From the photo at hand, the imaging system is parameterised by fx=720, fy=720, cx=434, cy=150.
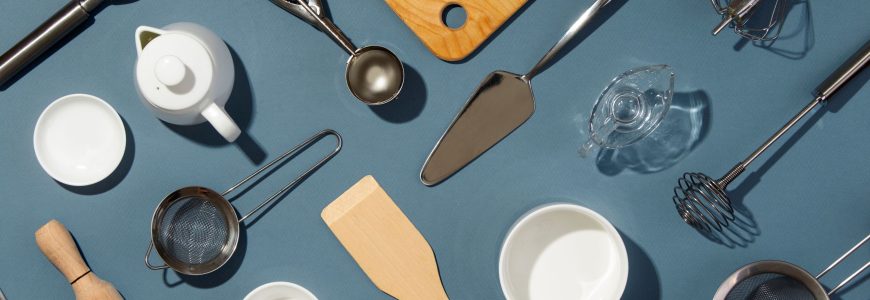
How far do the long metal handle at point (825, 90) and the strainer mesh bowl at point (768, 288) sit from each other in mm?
126

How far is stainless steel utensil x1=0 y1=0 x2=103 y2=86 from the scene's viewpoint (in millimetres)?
874

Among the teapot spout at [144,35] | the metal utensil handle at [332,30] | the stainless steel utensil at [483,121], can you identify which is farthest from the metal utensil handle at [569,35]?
the teapot spout at [144,35]

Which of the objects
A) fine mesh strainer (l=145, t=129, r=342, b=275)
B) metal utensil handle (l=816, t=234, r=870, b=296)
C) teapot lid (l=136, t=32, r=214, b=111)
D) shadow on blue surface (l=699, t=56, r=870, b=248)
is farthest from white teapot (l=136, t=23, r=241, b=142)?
metal utensil handle (l=816, t=234, r=870, b=296)

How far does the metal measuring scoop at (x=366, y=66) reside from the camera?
87cm

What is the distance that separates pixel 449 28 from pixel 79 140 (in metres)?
0.49

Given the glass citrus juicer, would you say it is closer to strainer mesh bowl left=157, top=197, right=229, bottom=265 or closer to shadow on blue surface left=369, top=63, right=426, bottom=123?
shadow on blue surface left=369, top=63, right=426, bottom=123

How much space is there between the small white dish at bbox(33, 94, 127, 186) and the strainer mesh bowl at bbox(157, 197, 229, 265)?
0.32 feet

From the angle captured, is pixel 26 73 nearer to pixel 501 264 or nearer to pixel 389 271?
pixel 389 271

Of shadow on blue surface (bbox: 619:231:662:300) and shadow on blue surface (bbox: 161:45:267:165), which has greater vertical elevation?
shadow on blue surface (bbox: 161:45:267:165)

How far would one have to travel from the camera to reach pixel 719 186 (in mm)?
862

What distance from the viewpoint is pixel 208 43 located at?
846 mm

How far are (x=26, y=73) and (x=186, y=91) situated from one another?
0.84 feet

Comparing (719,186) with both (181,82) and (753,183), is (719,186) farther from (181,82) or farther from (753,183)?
(181,82)

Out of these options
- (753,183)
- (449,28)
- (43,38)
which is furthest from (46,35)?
(753,183)
